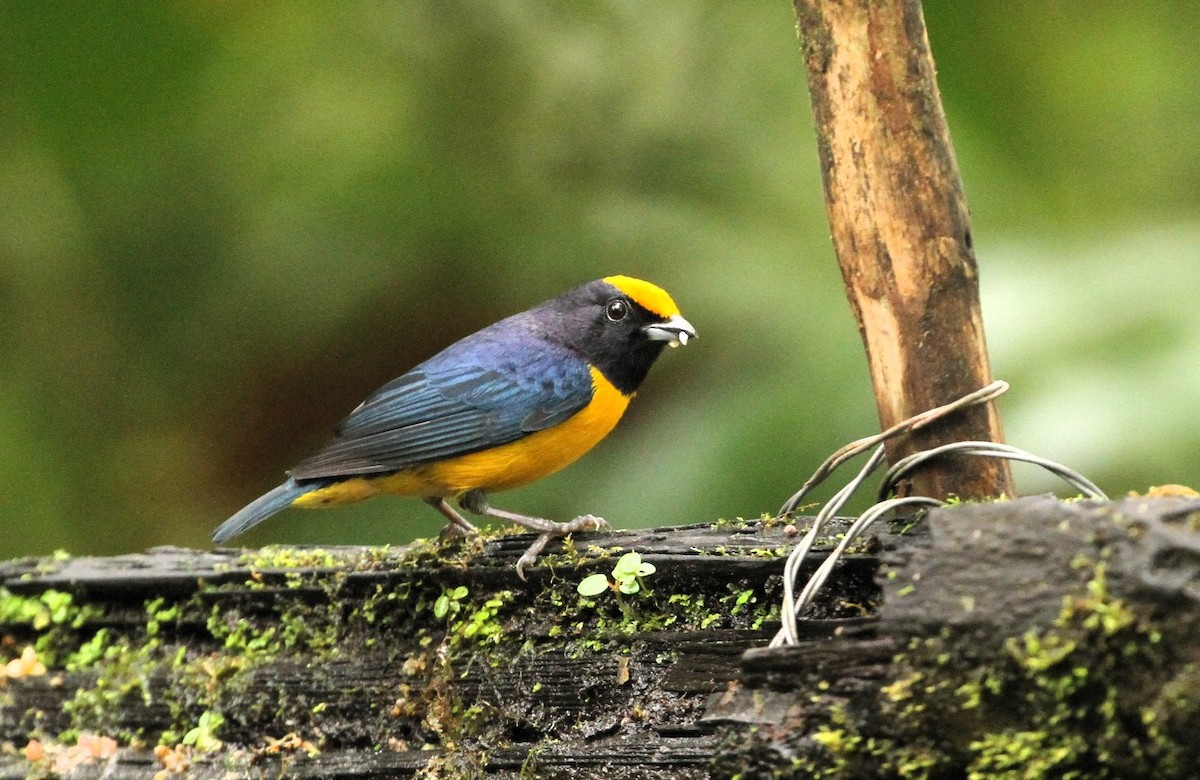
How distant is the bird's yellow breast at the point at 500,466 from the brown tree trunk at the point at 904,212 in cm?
158

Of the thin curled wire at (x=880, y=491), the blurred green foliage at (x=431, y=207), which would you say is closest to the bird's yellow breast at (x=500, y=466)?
the blurred green foliage at (x=431, y=207)

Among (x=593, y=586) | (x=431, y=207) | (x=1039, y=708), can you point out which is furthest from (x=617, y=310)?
(x=1039, y=708)

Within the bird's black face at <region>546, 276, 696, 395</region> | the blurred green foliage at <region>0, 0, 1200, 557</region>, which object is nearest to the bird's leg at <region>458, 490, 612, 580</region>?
the blurred green foliage at <region>0, 0, 1200, 557</region>

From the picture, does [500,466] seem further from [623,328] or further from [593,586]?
[593,586]

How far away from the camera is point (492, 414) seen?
3.99m

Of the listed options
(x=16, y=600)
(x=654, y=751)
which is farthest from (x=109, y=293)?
(x=654, y=751)

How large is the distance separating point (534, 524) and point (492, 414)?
0.46 meters

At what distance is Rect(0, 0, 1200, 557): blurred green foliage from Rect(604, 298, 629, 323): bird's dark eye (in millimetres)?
458

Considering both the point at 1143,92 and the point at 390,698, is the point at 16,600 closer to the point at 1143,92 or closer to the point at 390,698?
the point at 390,698

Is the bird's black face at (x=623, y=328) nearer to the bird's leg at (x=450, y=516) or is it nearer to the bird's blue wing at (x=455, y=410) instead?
the bird's blue wing at (x=455, y=410)

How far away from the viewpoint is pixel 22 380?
5.34 meters

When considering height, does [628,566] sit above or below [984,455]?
below

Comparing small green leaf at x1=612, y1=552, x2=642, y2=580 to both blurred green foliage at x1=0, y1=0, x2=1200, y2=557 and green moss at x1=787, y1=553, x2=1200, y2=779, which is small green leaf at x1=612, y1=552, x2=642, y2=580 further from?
blurred green foliage at x1=0, y1=0, x2=1200, y2=557

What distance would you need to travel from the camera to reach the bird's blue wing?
3.94m
